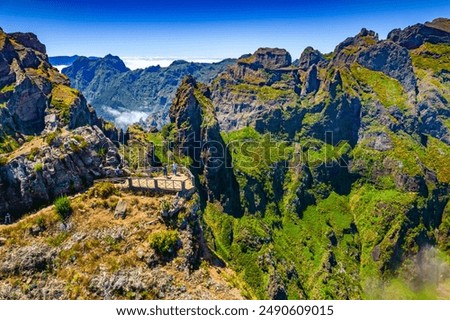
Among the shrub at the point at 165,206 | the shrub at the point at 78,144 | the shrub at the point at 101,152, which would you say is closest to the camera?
the shrub at the point at 165,206

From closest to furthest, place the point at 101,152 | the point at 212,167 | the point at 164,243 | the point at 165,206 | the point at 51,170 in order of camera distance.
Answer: the point at 164,243, the point at 165,206, the point at 51,170, the point at 101,152, the point at 212,167

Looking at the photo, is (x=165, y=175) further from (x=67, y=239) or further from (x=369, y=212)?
(x=369, y=212)

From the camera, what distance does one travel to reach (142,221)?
39000mm

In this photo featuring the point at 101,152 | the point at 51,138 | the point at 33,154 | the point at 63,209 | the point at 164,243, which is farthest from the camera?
the point at 101,152

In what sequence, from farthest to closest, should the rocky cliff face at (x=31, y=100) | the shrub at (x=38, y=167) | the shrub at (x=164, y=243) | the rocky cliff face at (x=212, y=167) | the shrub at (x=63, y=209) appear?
the rocky cliff face at (x=212, y=167) → the rocky cliff face at (x=31, y=100) → the shrub at (x=38, y=167) → the shrub at (x=63, y=209) → the shrub at (x=164, y=243)

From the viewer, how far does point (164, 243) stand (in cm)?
3669

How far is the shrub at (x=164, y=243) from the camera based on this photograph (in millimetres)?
36594

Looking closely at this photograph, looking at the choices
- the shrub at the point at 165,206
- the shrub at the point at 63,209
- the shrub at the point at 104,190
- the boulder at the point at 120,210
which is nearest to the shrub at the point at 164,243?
the shrub at the point at 165,206

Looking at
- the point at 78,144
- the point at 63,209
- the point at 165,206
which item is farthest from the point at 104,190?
the point at 78,144

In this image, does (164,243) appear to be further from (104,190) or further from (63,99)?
(63,99)

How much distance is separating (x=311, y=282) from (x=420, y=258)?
2060 inches

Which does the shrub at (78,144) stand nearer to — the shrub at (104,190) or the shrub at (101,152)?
the shrub at (101,152)

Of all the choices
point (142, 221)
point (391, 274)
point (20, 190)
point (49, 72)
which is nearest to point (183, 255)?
point (142, 221)
